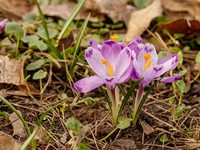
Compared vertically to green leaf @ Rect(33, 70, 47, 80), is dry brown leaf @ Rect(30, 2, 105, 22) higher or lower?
lower

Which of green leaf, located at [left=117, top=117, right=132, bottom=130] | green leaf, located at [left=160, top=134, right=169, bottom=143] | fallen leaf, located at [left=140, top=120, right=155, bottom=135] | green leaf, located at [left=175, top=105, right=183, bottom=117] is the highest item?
green leaf, located at [left=117, top=117, right=132, bottom=130]

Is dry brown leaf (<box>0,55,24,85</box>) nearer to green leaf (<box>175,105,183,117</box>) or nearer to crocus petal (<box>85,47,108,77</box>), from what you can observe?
crocus petal (<box>85,47,108,77</box>)

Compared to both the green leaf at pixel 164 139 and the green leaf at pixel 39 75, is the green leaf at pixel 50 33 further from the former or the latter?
the green leaf at pixel 164 139

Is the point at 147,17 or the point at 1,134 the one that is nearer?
the point at 1,134

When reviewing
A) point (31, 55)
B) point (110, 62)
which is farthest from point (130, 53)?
point (31, 55)

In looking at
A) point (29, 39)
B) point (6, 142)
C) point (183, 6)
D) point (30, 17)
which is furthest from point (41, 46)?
point (183, 6)

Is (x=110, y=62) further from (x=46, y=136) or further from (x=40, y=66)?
(x=40, y=66)

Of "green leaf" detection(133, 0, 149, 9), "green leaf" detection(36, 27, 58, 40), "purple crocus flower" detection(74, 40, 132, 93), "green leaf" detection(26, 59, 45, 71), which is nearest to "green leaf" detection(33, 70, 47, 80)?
"green leaf" detection(26, 59, 45, 71)
